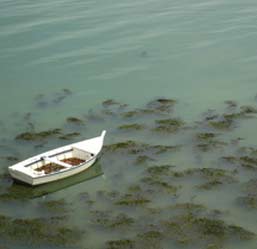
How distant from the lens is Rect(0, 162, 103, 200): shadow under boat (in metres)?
17.1

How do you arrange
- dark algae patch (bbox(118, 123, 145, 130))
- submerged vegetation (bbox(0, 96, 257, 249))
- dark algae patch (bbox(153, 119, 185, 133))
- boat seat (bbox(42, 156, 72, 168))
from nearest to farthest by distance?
submerged vegetation (bbox(0, 96, 257, 249)) → boat seat (bbox(42, 156, 72, 168)) → dark algae patch (bbox(153, 119, 185, 133)) → dark algae patch (bbox(118, 123, 145, 130))

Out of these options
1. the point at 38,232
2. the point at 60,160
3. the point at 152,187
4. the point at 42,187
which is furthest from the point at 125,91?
the point at 38,232

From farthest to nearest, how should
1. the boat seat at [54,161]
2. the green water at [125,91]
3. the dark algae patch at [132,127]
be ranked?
1. the dark algae patch at [132,127]
2. the boat seat at [54,161]
3. the green water at [125,91]

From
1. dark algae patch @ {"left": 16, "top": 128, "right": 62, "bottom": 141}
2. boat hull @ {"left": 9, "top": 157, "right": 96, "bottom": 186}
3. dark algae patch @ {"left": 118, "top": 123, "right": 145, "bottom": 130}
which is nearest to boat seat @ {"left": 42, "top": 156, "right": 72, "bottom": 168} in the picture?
boat hull @ {"left": 9, "top": 157, "right": 96, "bottom": 186}

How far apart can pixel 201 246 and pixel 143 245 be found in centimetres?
143

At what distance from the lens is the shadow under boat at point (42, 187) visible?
56.0ft

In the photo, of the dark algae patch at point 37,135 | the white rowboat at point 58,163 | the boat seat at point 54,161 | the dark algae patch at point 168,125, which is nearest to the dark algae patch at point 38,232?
the white rowboat at point 58,163

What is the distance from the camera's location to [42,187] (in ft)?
57.1

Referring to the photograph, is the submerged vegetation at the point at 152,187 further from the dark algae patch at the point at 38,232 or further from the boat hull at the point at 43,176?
the boat hull at the point at 43,176

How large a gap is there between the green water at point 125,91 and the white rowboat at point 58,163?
339 mm

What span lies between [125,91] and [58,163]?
6540 mm

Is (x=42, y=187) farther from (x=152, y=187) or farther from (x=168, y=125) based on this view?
(x=168, y=125)

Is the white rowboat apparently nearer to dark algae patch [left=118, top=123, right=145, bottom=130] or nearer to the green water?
the green water

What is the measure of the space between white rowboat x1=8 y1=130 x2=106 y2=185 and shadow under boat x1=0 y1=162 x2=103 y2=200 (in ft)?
0.50
